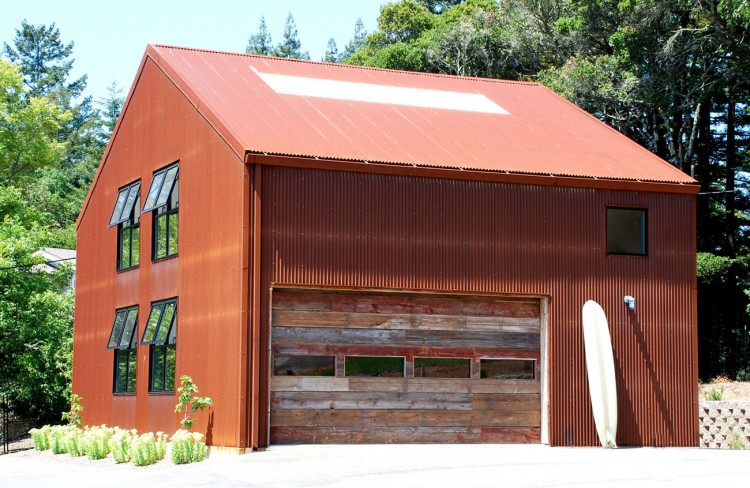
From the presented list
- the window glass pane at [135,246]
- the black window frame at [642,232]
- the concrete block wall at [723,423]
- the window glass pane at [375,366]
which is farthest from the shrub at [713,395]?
the window glass pane at [135,246]

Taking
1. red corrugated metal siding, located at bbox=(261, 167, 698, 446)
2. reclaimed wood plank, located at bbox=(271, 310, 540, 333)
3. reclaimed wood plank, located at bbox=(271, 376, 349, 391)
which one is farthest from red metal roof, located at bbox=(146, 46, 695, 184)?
reclaimed wood plank, located at bbox=(271, 376, 349, 391)

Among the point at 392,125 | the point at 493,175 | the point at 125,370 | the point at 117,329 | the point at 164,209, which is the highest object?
the point at 392,125

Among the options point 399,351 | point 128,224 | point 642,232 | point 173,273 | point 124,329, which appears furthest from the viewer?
point 128,224

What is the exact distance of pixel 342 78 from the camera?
27.1m

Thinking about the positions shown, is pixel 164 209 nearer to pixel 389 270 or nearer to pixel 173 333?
pixel 173 333

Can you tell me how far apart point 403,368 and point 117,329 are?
8283mm

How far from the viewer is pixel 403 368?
72.0ft

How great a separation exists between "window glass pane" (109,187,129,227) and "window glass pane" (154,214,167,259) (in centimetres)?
221

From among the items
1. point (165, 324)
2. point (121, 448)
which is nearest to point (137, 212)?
A: point (165, 324)

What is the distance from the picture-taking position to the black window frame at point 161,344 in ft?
78.2

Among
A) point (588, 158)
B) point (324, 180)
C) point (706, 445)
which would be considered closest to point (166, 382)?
point (324, 180)

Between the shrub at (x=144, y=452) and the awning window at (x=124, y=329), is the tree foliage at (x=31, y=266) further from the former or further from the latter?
the shrub at (x=144, y=452)

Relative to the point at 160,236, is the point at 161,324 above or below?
below

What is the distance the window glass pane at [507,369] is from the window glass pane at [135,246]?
338 inches
